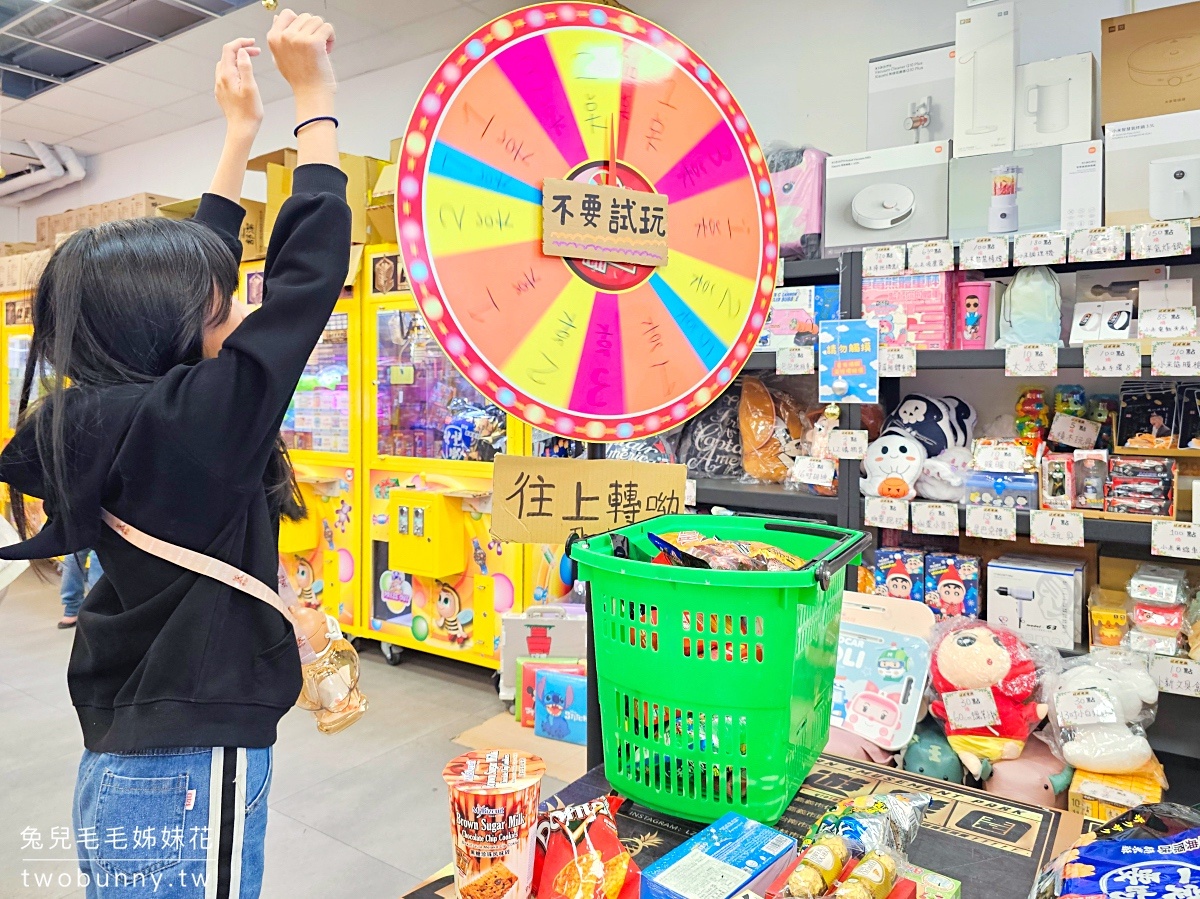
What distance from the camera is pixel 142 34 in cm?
471

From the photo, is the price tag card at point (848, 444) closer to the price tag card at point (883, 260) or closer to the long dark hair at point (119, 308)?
the price tag card at point (883, 260)

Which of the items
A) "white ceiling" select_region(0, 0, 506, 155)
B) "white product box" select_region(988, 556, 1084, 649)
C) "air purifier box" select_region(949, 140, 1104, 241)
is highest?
"white ceiling" select_region(0, 0, 506, 155)

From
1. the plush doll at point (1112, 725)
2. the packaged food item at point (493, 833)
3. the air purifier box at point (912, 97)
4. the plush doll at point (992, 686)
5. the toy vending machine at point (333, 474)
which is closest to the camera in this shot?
the packaged food item at point (493, 833)

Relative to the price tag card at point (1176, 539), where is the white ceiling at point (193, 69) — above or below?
above

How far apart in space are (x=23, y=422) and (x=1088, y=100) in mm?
2844

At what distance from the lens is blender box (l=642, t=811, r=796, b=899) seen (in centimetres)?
71

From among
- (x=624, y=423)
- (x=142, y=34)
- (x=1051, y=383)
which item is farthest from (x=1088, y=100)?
(x=142, y=34)

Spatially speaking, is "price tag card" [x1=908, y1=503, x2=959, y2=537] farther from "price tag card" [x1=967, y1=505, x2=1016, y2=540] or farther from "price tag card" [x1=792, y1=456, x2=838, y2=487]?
"price tag card" [x1=792, y1=456, x2=838, y2=487]

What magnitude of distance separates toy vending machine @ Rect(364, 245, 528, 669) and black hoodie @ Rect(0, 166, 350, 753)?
8.25 ft

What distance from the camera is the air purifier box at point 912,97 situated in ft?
9.39

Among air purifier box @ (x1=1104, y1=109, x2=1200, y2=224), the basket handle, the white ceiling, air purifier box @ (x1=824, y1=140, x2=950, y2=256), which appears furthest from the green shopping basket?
the white ceiling

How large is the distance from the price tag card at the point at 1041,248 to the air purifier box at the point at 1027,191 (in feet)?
0.32

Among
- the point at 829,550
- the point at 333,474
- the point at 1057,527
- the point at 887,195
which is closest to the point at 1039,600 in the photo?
the point at 1057,527

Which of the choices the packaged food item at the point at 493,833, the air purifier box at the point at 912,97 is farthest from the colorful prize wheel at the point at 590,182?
the air purifier box at the point at 912,97
